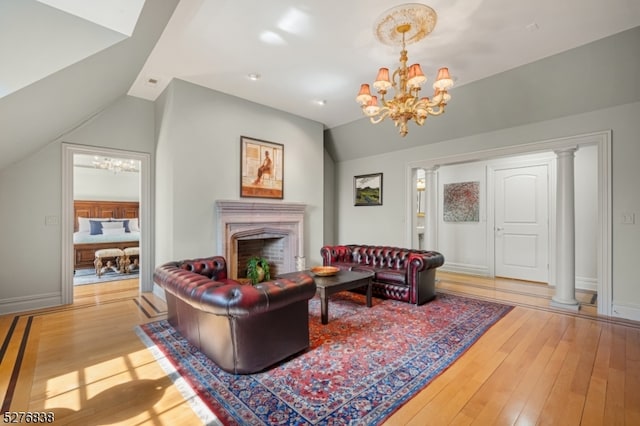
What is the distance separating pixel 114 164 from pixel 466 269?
888cm

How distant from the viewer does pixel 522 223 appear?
5770mm

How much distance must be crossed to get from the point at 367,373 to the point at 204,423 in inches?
47.0

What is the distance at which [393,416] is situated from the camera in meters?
1.81

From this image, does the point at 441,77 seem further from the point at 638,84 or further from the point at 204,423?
the point at 204,423

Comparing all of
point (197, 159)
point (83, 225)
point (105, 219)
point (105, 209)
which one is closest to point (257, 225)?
point (197, 159)

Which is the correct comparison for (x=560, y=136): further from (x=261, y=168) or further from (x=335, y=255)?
(x=261, y=168)

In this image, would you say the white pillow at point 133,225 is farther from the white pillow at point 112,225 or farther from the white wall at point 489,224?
the white wall at point 489,224

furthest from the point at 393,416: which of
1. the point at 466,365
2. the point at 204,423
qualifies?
the point at 204,423

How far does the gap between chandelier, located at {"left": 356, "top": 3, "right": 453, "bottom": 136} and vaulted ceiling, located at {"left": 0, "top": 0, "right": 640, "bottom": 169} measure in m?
0.11

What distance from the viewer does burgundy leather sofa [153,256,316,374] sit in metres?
2.09

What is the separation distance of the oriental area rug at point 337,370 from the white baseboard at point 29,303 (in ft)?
5.96

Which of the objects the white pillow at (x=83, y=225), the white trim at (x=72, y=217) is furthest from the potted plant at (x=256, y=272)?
the white pillow at (x=83, y=225)

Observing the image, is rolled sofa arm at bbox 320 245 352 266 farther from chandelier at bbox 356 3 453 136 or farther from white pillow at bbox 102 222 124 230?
white pillow at bbox 102 222 124 230

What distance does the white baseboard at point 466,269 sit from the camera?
6191mm
